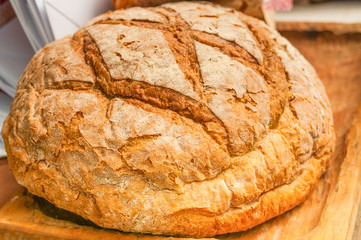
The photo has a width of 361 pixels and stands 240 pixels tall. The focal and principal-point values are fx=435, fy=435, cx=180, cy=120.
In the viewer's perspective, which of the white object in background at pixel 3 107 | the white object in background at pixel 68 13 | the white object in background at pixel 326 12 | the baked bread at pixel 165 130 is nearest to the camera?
the baked bread at pixel 165 130

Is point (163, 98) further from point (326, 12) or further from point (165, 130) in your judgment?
point (326, 12)

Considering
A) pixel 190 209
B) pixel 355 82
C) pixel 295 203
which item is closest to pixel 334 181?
pixel 295 203

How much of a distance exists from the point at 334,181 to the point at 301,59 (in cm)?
46

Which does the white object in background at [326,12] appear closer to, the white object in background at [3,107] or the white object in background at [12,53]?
the white object in background at [12,53]

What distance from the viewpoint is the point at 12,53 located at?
1849 mm

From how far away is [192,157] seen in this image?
122 centimetres

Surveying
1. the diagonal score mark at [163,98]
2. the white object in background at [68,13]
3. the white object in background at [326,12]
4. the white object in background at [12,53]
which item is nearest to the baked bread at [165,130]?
the diagonal score mark at [163,98]

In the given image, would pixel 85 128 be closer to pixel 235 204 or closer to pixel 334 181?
pixel 235 204

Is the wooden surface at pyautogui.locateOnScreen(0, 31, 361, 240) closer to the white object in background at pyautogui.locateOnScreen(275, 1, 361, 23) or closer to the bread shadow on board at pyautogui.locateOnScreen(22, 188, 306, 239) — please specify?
the bread shadow on board at pyautogui.locateOnScreen(22, 188, 306, 239)

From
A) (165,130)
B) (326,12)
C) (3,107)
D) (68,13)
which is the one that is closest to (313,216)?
(165,130)

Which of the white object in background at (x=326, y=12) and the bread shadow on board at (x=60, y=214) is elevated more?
the bread shadow on board at (x=60, y=214)

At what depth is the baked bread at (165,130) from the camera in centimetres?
123

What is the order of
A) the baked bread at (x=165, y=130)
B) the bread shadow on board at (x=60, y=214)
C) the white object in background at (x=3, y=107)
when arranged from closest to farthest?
1. the baked bread at (x=165, y=130)
2. the bread shadow on board at (x=60, y=214)
3. the white object in background at (x=3, y=107)

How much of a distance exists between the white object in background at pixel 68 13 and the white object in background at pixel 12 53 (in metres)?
0.24
